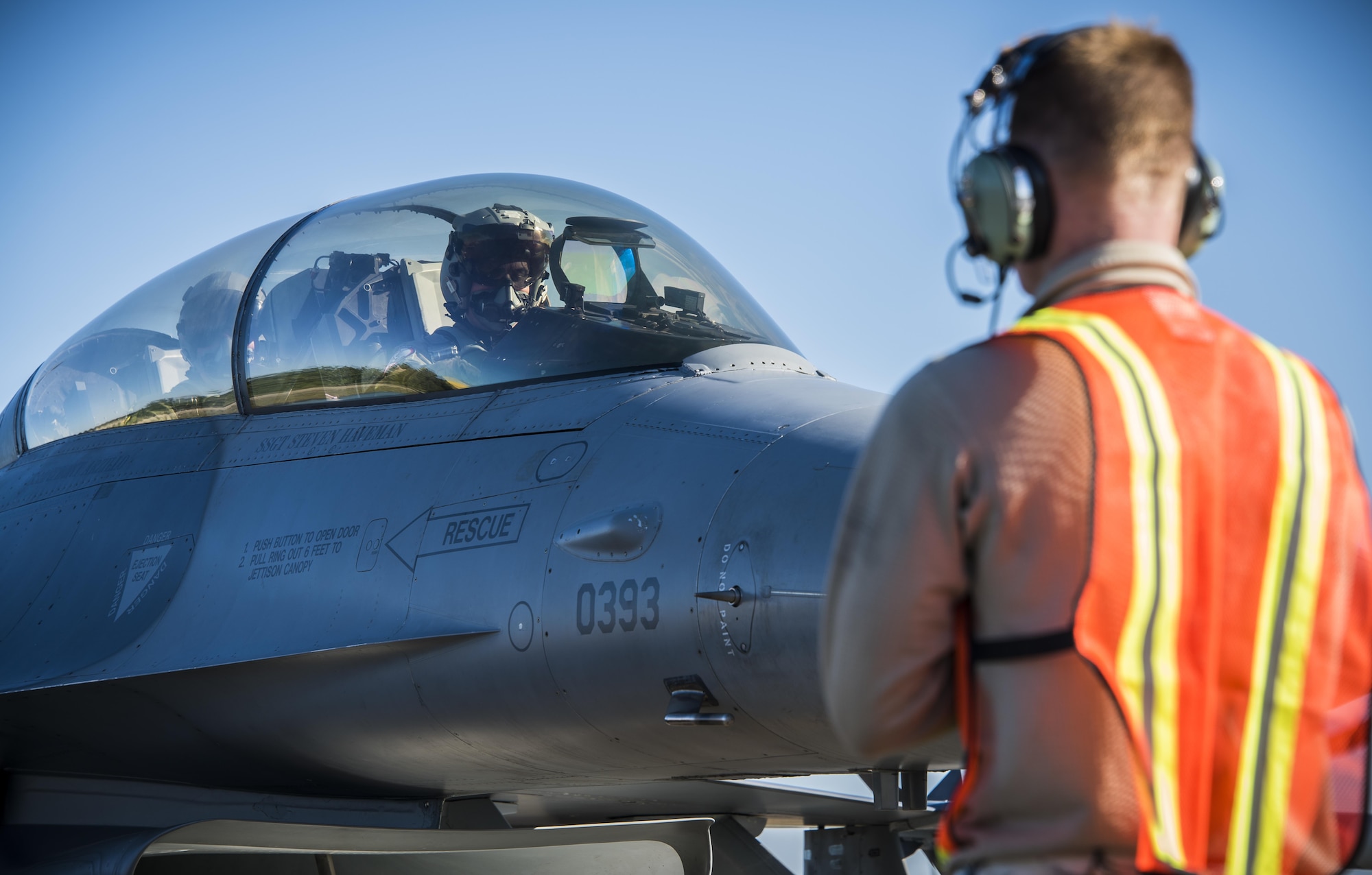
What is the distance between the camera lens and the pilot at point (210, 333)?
5707mm

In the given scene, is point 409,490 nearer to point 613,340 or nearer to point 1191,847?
point 613,340

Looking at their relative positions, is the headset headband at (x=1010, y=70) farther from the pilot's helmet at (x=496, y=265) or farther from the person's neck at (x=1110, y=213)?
the pilot's helmet at (x=496, y=265)

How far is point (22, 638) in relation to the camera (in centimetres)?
541

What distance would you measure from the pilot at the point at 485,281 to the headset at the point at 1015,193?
3.33 metres

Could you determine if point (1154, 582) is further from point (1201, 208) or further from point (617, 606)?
point (617, 606)

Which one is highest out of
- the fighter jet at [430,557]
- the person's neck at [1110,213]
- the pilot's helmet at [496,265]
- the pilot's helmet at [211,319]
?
the person's neck at [1110,213]

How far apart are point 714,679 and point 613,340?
65.1 inches

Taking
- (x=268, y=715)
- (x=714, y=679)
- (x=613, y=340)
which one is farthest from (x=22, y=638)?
(x=714, y=679)

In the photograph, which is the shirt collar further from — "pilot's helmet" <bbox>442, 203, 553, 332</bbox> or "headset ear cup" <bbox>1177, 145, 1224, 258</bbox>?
"pilot's helmet" <bbox>442, 203, 553, 332</bbox>

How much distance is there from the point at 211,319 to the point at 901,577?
16.5 feet

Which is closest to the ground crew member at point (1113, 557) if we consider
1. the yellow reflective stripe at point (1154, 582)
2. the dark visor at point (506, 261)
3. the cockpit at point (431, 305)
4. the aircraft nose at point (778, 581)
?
the yellow reflective stripe at point (1154, 582)

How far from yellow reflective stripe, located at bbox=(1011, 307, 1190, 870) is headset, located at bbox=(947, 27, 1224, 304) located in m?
0.23

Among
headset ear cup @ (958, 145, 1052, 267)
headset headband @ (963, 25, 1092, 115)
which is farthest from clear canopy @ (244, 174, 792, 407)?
headset ear cup @ (958, 145, 1052, 267)

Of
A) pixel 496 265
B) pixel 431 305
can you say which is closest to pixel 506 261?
pixel 496 265
